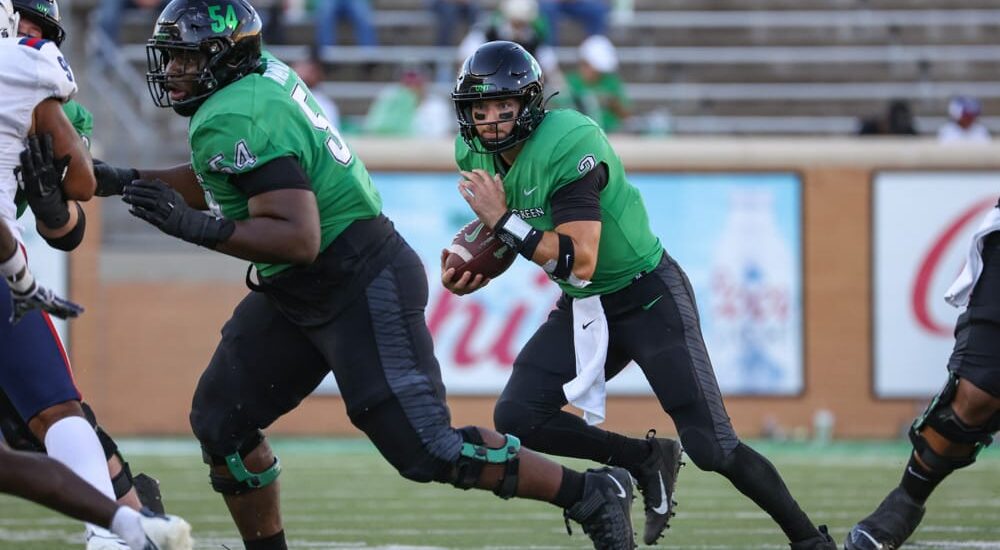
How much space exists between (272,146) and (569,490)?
1.35 meters

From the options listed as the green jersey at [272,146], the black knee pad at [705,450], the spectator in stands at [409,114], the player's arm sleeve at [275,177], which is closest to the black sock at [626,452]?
the black knee pad at [705,450]

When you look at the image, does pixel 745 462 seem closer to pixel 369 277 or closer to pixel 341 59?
pixel 369 277

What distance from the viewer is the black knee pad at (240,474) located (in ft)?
16.7

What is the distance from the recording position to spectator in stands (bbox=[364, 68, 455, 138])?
39.2 ft

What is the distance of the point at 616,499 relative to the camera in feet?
16.8

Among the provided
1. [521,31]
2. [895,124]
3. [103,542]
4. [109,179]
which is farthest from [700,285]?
[103,542]

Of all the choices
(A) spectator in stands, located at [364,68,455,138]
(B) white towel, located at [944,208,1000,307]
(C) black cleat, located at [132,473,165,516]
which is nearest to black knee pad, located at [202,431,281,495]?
(C) black cleat, located at [132,473,165,516]

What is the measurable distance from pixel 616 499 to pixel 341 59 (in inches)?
338

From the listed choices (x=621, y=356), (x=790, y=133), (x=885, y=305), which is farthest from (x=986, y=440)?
(x=790, y=133)

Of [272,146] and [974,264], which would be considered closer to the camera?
[272,146]

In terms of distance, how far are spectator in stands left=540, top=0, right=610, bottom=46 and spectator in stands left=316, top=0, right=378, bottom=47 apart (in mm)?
1435

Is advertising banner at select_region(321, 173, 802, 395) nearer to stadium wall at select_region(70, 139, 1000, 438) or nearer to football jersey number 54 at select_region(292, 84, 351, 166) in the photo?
stadium wall at select_region(70, 139, 1000, 438)

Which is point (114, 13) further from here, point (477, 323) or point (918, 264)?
point (918, 264)

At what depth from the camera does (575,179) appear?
5195mm
